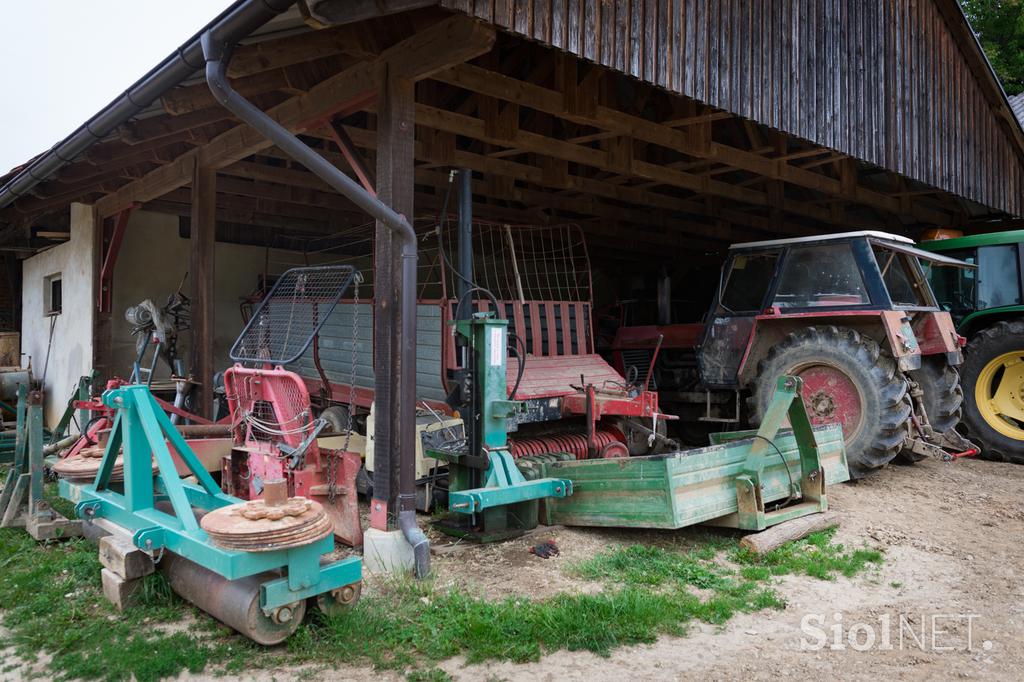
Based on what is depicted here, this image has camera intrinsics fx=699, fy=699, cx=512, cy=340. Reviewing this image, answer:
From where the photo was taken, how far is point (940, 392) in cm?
608

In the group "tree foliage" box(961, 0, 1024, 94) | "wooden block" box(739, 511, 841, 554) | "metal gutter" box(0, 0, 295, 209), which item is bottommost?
"wooden block" box(739, 511, 841, 554)

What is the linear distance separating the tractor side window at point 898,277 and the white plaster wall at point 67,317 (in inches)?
324

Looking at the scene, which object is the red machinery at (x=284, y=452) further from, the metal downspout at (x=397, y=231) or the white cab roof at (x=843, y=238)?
the white cab roof at (x=843, y=238)

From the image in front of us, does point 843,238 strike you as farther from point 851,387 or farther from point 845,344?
Answer: point 851,387

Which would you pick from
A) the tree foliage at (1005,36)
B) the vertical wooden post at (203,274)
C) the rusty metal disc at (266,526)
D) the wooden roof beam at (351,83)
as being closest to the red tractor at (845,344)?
the wooden roof beam at (351,83)

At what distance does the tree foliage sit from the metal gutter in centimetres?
2082

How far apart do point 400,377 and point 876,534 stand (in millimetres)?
2985

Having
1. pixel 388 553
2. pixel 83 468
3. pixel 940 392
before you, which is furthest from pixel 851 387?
pixel 83 468

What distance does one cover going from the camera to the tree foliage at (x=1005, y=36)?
18.5 metres

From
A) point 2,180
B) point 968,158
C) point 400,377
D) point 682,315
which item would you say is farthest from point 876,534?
point 2,180

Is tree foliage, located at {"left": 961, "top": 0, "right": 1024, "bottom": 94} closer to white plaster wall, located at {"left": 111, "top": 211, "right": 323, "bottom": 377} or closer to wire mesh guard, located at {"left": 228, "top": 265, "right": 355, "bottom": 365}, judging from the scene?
white plaster wall, located at {"left": 111, "top": 211, "right": 323, "bottom": 377}

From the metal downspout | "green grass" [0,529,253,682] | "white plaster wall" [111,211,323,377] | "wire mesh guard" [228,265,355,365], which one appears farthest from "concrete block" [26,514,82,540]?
"white plaster wall" [111,211,323,377]

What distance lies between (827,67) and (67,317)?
9.04 m

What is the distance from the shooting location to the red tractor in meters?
5.34
